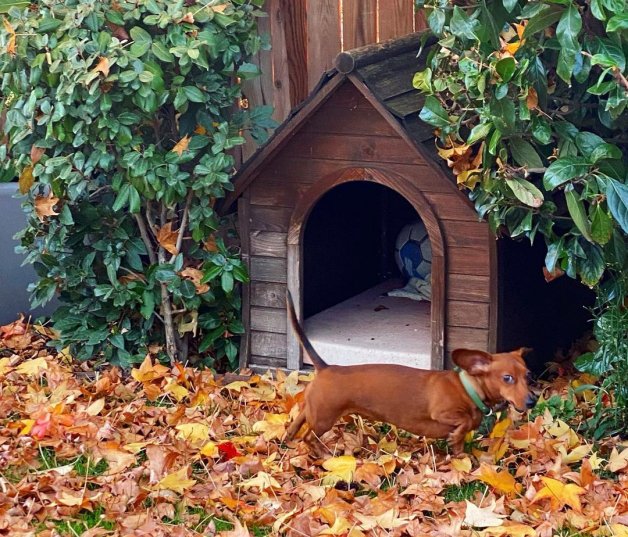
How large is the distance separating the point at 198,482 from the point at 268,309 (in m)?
1.33

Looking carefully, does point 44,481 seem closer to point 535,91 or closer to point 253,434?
point 253,434

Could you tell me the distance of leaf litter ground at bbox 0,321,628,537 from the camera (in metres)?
3.23

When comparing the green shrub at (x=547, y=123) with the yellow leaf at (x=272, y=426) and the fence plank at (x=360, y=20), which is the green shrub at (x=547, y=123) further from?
the fence plank at (x=360, y=20)

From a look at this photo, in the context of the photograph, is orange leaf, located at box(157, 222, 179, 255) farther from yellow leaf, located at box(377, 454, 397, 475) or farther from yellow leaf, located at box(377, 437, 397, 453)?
yellow leaf, located at box(377, 454, 397, 475)

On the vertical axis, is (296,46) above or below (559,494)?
above

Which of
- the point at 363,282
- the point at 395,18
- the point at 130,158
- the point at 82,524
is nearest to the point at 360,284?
the point at 363,282

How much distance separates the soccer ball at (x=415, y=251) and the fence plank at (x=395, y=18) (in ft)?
3.33

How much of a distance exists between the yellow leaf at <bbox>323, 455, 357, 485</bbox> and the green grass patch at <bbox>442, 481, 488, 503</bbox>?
329 mm

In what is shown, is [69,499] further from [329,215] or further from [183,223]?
[329,215]

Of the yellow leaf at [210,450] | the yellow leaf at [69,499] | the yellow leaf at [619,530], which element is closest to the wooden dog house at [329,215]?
the yellow leaf at [210,450]

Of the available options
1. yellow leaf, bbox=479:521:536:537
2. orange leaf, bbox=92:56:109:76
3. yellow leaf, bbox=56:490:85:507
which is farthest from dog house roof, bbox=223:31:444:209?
yellow leaf, bbox=56:490:85:507

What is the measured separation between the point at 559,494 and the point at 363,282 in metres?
2.75

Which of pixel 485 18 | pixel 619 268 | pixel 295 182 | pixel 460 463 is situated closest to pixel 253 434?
pixel 460 463

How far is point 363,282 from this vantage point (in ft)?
19.4
